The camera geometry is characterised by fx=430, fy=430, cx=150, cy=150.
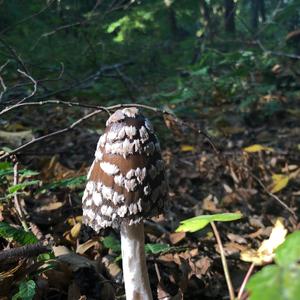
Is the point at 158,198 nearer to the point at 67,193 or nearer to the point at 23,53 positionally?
the point at 67,193

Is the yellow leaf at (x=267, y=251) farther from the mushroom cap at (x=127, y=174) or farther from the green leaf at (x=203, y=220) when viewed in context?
the mushroom cap at (x=127, y=174)

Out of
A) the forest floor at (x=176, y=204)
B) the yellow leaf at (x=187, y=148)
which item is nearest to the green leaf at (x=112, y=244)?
the forest floor at (x=176, y=204)

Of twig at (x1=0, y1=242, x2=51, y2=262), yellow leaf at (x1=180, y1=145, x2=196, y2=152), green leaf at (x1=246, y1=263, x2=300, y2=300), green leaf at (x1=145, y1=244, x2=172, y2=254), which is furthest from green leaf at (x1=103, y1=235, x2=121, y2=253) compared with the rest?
yellow leaf at (x1=180, y1=145, x2=196, y2=152)

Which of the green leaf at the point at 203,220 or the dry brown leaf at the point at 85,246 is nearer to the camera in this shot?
the green leaf at the point at 203,220

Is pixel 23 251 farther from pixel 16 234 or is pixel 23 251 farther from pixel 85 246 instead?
pixel 85 246

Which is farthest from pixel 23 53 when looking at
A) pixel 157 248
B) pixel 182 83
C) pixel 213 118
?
pixel 157 248

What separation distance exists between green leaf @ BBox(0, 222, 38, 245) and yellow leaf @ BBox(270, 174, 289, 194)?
2874 millimetres

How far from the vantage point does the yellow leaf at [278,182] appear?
14.9 feet

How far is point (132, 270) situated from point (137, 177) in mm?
677

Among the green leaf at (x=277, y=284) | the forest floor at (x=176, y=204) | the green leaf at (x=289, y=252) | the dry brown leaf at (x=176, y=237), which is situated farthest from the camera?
the dry brown leaf at (x=176, y=237)

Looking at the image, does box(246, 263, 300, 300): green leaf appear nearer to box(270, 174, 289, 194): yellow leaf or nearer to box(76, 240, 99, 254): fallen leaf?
box(76, 240, 99, 254): fallen leaf

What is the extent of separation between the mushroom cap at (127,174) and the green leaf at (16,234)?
42 centimetres

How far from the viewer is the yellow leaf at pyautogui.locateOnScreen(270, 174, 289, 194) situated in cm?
454

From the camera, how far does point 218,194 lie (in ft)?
15.2
